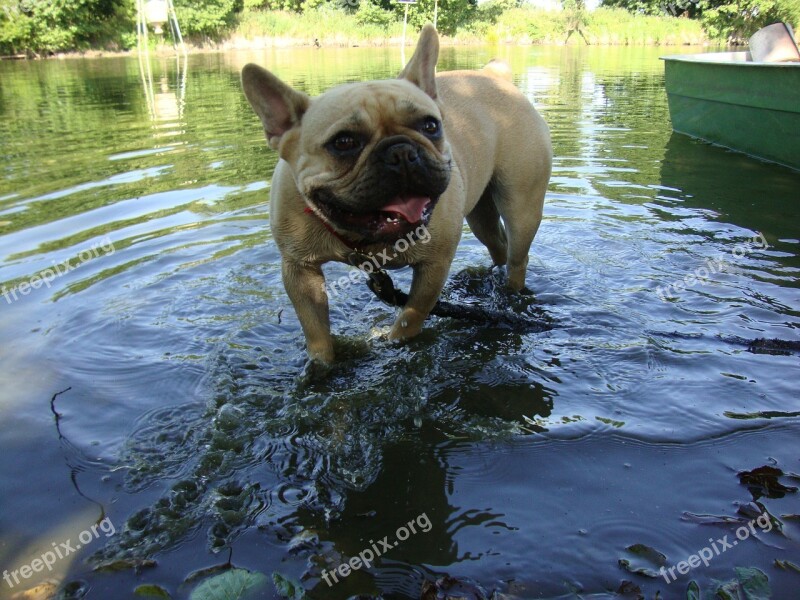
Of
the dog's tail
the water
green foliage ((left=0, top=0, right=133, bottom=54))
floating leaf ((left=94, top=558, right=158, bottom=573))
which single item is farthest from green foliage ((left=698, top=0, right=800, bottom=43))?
green foliage ((left=0, top=0, right=133, bottom=54))

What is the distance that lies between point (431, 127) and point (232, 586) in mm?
2276

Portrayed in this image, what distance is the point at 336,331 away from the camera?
4.74 metres

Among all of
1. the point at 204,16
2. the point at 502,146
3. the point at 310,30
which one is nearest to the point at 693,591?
the point at 502,146

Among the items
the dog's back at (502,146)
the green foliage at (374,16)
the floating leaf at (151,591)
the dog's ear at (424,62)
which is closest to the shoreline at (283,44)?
the green foliage at (374,16)

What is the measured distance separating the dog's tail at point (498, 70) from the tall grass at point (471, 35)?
47.4 m

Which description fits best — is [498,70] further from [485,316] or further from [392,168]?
[392,168]

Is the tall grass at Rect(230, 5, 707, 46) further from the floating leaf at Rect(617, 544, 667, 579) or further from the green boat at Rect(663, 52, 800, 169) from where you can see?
the floating leaf at Rect(617, 544, 667, 579)

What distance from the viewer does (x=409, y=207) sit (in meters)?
3.09

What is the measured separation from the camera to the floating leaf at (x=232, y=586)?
230 cm

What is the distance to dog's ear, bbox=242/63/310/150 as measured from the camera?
325 centimetres

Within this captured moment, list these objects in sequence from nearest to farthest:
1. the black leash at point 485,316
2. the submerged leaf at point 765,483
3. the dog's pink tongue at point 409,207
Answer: the submerged leaf at point 765,483 → the dog's pink tongue at point 409,207 → the black leash at point 485,316

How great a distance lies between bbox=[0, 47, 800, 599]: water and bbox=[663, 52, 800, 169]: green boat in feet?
5.18

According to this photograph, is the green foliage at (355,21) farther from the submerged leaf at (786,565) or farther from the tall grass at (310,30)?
the submerged leaf at (786,565)

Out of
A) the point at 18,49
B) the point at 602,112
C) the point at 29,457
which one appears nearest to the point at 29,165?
the point at 29,457
